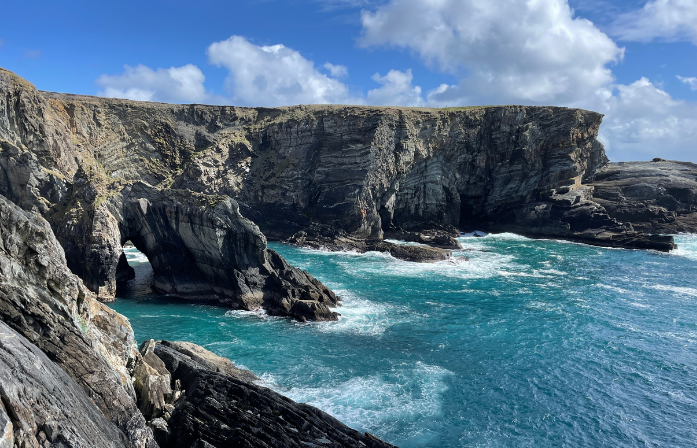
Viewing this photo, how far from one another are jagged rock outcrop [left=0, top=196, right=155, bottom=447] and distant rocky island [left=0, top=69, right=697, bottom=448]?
0.19ft

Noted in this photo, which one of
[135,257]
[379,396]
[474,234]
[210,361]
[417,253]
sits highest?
[474,234]

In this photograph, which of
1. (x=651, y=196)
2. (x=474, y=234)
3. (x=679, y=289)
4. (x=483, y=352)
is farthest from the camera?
(x=651, y=196)

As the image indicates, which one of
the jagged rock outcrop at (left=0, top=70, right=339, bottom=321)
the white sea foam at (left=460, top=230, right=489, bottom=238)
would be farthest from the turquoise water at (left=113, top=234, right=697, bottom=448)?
the white sea foam at (left=460, top=230, right=489, bottom=238)

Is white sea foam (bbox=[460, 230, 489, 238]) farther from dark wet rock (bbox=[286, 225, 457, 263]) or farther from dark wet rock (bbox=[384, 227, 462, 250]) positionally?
dark wet rock (bbox=[286, 225, 457, 263])

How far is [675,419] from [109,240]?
37838mm

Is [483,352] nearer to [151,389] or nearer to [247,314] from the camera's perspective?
[247,314]

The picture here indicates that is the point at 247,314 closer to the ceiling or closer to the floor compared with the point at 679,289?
closer to the floor

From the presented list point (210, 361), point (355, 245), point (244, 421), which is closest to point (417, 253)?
point (355, 245)

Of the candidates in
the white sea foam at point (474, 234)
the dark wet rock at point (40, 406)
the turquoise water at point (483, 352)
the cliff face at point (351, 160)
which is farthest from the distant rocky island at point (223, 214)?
the turquoise water at point (483, 352)

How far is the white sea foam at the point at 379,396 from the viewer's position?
65.2ft

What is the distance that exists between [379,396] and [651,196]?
7685cm

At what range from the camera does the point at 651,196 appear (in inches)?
3004

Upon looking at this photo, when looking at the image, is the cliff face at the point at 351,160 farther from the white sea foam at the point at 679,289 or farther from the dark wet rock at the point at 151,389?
the dark wet rock at the point at 151,389

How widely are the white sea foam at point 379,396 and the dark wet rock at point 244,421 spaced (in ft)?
14.1
